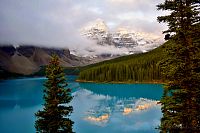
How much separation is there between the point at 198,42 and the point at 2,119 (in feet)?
207

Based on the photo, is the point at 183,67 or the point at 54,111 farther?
the point at 54,111

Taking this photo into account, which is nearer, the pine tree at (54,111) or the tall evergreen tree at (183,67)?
the tall evergreen tree at (183,67)

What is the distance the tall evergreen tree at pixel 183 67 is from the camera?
16.6 m

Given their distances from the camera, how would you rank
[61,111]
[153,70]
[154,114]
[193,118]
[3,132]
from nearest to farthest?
[193,118] < [61,111] < [3,132] < [154,114] < [153,70]

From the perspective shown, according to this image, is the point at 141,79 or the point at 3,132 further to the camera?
the point at 141,79

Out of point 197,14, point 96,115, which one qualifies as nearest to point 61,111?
point 197,14

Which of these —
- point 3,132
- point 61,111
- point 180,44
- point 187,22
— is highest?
point 187,22

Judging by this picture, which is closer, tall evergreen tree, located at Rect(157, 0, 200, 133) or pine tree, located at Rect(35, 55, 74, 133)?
tall evergreen tree, located at Rect(157, 0, 200, 133)

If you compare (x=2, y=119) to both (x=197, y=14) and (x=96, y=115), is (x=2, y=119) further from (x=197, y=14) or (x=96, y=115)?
(x=197, y=14)

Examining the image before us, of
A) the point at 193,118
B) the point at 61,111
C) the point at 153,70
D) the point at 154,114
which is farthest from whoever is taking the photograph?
the point at 153,70

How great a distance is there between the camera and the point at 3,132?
56.5m

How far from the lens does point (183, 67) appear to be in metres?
16.8

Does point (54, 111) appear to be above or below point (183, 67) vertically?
below

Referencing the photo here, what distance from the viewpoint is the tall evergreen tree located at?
16594 millimetres
